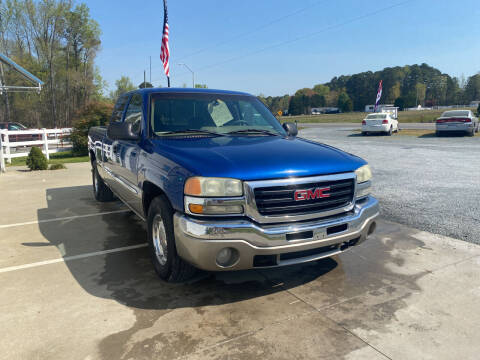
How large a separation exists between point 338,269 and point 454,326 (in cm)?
128

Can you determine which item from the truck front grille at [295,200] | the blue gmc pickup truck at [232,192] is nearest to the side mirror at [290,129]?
the blue gmc pickup truck at [232,192]

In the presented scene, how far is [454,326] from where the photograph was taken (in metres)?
2.83

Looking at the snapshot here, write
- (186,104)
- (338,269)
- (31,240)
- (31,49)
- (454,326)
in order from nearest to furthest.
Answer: (454,326)
(338,269)
(186,104)
(31,240)
(31,49)

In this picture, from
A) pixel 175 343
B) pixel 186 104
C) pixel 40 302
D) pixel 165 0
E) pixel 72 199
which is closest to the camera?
pixel 175 343

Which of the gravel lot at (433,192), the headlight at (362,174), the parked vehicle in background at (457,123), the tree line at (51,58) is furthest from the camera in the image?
the tree line at (51,58)

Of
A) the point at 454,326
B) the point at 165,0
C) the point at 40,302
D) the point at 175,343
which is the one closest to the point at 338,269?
the point at 454,326

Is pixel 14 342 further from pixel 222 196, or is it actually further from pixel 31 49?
pixel 31 49

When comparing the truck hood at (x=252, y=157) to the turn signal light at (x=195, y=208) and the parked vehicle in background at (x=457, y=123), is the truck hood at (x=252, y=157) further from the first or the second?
the parked vehicle in background at (x=457, y=123)

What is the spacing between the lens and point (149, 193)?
12.4 ft

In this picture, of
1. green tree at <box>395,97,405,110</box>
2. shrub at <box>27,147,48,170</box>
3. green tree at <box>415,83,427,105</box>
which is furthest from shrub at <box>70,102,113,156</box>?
green tree at <box>415,83,427,105</box>

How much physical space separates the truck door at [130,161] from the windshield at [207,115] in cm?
28

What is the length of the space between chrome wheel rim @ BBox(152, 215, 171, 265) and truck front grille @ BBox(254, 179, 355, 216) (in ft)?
3.64

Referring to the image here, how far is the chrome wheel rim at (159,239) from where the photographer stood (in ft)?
11.5

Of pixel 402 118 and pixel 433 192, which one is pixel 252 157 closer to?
pixel 433 192
